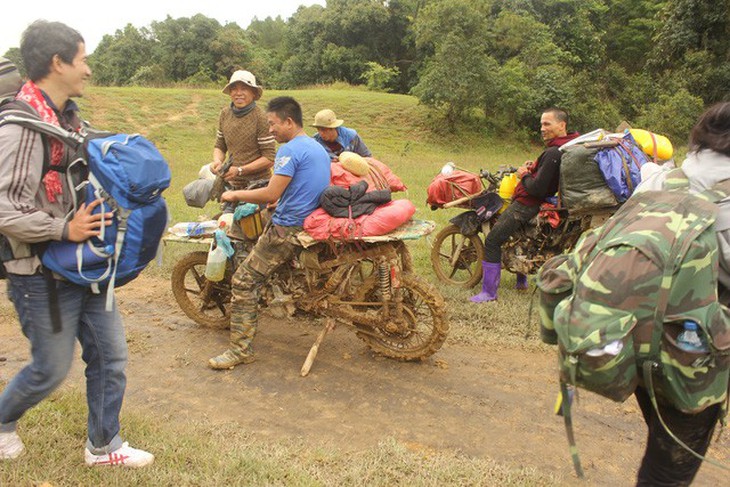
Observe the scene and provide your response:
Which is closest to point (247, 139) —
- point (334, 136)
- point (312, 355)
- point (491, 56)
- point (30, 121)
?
point (334, 136)

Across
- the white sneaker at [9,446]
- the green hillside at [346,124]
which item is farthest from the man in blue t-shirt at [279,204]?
the green hillside at [346,124]

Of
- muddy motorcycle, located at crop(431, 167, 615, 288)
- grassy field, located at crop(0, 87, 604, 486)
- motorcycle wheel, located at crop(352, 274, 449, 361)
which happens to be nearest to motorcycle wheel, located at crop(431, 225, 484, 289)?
muddy motorcycle, located at crop(431, 167, 615, 288)

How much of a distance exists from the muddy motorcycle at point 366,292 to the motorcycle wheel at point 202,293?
37cm

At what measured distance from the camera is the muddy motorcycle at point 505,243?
19.0 ft

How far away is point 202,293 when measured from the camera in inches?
210

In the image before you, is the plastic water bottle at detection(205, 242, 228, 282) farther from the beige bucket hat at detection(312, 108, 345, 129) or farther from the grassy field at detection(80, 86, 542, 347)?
the grassy field at detection(80, 86, 542, 347)

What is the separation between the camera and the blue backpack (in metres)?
2.56

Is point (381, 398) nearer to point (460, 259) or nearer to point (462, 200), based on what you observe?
point (462, 200)

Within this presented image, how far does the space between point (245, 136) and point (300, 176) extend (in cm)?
150

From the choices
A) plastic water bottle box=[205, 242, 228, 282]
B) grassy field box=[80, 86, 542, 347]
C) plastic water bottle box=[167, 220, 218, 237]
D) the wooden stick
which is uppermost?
the wooden stick

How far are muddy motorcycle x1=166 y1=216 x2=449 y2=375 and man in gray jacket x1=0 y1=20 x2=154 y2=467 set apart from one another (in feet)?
5.84

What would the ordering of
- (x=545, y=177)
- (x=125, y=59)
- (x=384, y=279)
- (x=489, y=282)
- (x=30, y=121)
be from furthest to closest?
(x=125, y=59) < (x=489, y=282) < (x=545, y=177) < (x=384, y=279) < (x=30, y=121)

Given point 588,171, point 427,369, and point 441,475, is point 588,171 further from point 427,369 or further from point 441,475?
point 441,475

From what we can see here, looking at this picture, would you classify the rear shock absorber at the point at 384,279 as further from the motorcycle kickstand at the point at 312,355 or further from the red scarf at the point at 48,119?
the red scarf at the point at 48,119
